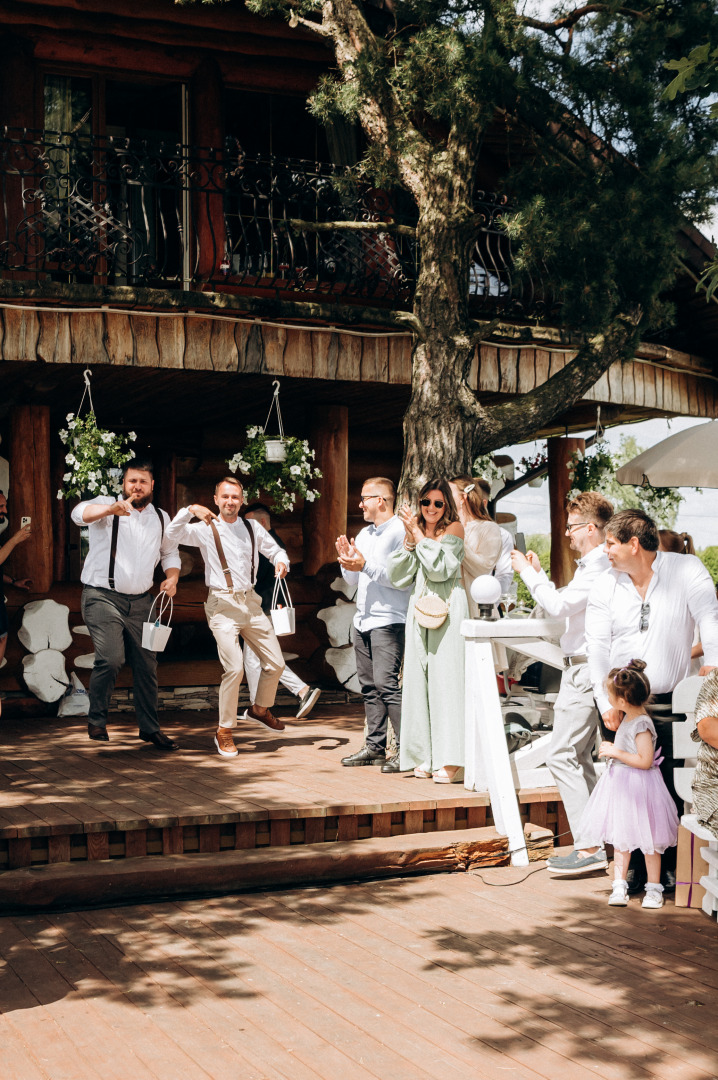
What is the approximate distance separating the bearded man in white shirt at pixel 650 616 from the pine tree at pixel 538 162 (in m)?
2.70

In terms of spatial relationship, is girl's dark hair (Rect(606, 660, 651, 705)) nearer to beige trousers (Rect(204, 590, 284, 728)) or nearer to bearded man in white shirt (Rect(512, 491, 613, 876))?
bearded man in white shirt (Rect(512, 491, 613, 876))

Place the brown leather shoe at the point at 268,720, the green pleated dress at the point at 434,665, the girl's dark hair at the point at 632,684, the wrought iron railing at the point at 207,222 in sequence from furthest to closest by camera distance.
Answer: the wrought iron railing at the point at 207,222 < the brown leather shoe at the point at 268,720 < the green pleated dress at the point at 434,665 < the girl's dark hair at the point at 632,684

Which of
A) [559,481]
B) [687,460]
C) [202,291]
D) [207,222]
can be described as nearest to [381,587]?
[687,460]

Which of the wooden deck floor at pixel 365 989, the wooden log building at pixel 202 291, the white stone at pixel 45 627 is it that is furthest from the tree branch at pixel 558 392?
the white stone at pixel 45 627

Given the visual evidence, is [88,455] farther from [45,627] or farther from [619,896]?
[619,896]

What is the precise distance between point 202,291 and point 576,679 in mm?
5380

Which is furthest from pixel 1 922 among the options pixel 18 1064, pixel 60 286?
pixel 60 286

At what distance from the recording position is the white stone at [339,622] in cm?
1046

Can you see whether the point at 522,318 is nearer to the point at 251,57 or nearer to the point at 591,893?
the point at 251,57

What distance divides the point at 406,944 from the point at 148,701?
132 inches

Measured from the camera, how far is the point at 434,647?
6.72 meters

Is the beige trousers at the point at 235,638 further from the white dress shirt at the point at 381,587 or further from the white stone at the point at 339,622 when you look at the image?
the white stone at the point at 339,622

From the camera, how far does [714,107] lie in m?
4.14

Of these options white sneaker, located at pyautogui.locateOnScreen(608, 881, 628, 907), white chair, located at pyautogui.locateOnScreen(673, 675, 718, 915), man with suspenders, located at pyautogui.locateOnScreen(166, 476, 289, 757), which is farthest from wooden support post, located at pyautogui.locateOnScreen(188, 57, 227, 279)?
white sneaker, located at pyautogui.locateOnScreen(608, 881, 628, 907)
